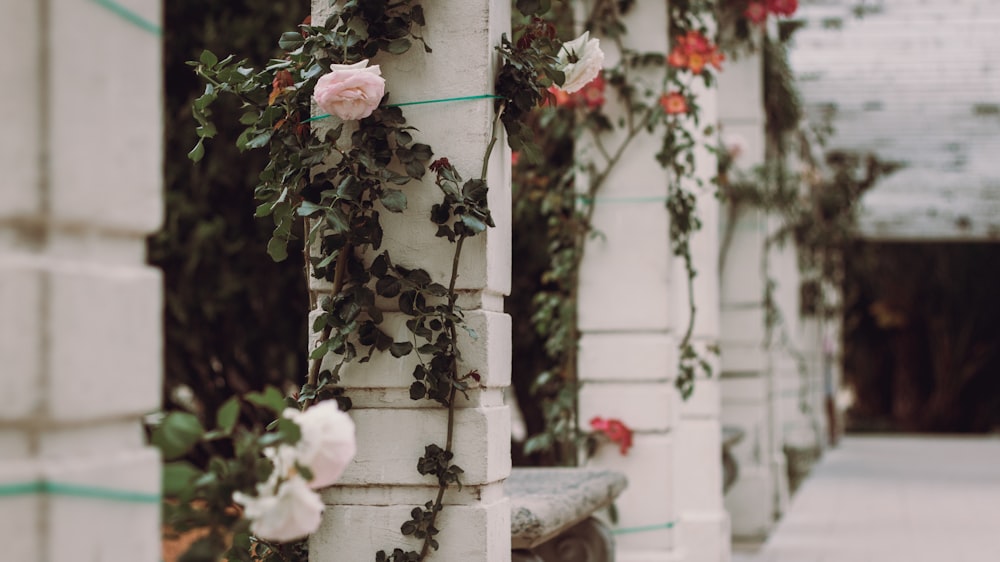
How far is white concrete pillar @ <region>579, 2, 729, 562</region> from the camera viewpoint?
4.63m

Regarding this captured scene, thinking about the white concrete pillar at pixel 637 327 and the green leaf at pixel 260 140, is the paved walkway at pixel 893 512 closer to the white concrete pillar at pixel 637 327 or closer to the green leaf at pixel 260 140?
the white concrete pillar at pixel 637 327

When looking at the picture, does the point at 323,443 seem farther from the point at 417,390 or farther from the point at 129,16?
the point at 417,390

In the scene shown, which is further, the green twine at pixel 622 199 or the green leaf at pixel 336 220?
the green twine at pixel 622 199

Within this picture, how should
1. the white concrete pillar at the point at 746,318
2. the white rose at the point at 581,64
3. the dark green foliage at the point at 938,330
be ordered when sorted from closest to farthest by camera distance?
the white rose at the point at 581,64 < the white concrete pillar at the point at 746,318 < the dark green foliage at the point at 938,330

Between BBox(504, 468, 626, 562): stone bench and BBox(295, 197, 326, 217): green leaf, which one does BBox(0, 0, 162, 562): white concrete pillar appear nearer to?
BBox(295, 197, 326, 217): green leaf

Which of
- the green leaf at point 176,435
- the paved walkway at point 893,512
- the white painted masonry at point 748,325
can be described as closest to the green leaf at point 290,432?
the green leaf at point 176,435

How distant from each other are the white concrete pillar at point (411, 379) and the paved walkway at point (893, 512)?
4.64 meters

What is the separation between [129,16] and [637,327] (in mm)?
3324

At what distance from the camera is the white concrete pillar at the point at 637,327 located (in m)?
4.63

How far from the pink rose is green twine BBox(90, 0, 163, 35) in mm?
956

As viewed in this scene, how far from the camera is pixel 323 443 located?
174 centimetres

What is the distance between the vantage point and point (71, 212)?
1.35 m

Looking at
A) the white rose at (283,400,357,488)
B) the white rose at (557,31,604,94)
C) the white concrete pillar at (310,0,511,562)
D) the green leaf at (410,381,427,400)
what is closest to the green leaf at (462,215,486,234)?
the white concrete pillar at (310,0,511,562)

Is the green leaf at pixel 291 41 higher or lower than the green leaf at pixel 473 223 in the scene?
higher
